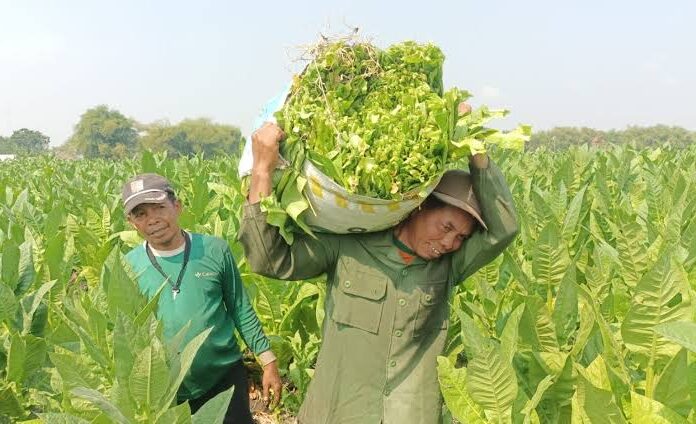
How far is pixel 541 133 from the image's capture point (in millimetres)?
77688

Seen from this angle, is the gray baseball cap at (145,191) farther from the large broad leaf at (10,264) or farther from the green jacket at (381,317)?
the green jacket at (381,317)

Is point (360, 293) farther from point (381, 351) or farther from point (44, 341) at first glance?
point (44, 341)

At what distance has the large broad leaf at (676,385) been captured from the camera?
55.6 inches

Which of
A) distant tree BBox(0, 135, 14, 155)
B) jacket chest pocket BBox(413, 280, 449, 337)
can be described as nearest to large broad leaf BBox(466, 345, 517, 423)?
jacket chest pocket BBox(413, 280, 449, 337)

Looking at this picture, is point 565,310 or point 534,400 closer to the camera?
point 534,400

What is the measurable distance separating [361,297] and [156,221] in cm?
88

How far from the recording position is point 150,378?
1.33 metres

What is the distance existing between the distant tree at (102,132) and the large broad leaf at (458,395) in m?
78.5

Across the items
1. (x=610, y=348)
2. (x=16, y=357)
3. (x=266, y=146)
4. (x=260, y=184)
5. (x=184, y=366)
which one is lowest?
(x=16, y=357)

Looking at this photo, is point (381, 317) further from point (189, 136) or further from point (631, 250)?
point (189, 136)

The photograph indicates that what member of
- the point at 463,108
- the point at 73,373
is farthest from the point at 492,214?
the point at 73,373

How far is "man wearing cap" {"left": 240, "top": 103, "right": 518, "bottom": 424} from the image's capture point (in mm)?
2039

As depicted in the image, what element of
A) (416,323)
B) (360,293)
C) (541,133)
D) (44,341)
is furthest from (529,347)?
(541,133)

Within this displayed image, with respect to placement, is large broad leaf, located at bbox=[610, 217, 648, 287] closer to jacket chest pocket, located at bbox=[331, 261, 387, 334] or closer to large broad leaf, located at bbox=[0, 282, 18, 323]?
jacket chest pocket, located at bbox=[331, 261, 387, 334]
